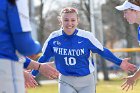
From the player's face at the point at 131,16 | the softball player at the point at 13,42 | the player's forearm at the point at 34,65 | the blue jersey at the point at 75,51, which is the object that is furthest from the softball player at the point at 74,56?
the softball player at the point at 13,42

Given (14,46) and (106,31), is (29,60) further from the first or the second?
(106,31)

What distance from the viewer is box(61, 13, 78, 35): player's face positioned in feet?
22.9

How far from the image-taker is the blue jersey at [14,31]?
3.89 metres

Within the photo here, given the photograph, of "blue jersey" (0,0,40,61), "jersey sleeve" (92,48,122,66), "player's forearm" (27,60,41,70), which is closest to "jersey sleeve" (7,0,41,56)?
"blue jersey" (0,0,40,61)

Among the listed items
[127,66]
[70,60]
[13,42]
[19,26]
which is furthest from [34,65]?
[127,66]

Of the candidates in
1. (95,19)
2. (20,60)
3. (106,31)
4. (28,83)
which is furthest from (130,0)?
(106,31)

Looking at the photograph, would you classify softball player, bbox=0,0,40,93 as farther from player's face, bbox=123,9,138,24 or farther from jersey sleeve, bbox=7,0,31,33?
player's face, bbox=123,9,138,24

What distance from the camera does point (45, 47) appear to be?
23.6 feet

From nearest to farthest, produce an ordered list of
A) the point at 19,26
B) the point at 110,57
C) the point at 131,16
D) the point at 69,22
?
the point at 19,26, the point at 131,16, the point at 69,22, the point at 110,57

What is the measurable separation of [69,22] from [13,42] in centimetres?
303

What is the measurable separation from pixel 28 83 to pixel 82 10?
69.9 feet

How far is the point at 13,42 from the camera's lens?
3.98m

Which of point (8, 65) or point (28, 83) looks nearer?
point (8, 65)

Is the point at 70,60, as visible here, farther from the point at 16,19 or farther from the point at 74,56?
the point at 16,19
